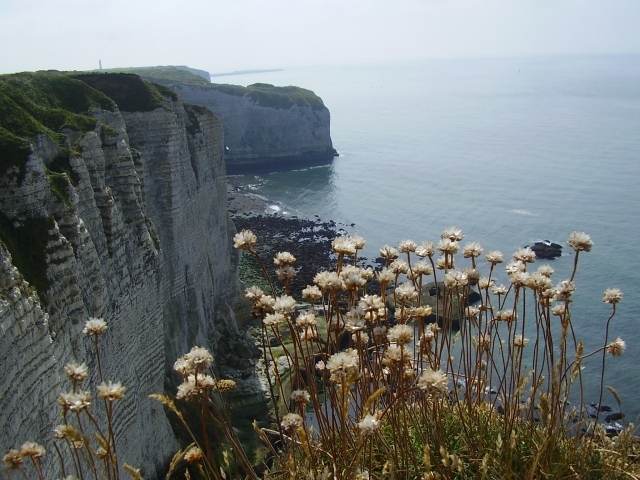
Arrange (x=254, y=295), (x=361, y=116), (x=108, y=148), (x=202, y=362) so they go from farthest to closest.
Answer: (x=361, y=116), (x=108, y=148), (x=254, y=295), (x=202, y=362)

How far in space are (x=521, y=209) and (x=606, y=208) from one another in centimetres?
755

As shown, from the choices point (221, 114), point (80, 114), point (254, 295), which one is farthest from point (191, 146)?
point (221, 114)

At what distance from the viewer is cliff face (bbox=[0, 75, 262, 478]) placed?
8.77 metres

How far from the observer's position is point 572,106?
140500mm

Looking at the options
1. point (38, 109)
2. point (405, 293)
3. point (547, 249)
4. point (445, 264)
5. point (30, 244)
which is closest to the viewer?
point (405, 293)

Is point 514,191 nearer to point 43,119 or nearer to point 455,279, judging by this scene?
point 43,119

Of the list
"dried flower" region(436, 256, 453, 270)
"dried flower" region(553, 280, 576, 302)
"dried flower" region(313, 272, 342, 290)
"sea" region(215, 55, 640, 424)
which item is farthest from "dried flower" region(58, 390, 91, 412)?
"sea" region(215, 55, 640, 424)

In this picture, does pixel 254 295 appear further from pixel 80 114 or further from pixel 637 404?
pixel 637 404

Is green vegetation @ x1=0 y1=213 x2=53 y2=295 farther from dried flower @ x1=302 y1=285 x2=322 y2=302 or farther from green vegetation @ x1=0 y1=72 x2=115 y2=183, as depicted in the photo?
dried flower @ x1=302 y1=285 x2=322 y2=302

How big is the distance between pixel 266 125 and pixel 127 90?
66084 mm

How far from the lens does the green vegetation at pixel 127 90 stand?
2077 centimetres

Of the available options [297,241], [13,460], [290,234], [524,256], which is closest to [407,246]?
[524,256]

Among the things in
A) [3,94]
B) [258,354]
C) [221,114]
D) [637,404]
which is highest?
[3,94]

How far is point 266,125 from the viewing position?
86500 millimetres
